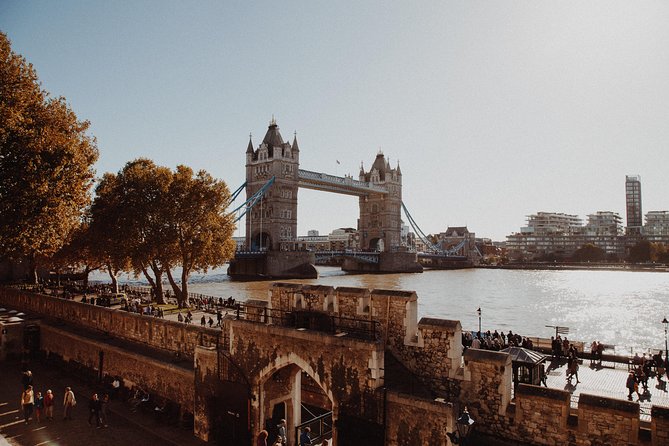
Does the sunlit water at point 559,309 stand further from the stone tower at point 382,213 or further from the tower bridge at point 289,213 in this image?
the stone tower at point 382,213

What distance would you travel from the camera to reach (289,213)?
289ft

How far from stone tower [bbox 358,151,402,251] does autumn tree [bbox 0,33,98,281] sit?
99068 millimetres

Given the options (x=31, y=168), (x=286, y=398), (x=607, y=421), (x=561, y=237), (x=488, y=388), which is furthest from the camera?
(x=561, y=237)

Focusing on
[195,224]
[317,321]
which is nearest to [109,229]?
[195,224]

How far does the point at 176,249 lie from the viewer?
29.5 metres

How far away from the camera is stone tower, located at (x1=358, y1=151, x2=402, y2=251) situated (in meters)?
117

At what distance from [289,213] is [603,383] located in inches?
2991

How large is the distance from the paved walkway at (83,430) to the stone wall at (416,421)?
673 centimetres

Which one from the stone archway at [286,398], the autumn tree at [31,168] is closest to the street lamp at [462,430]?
the stone archway at [286,398]

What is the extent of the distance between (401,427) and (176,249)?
23.5 metres

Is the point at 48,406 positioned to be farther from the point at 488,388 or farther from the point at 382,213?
the point at 382,213

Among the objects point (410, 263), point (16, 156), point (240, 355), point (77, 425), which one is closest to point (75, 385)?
point (77, 425)

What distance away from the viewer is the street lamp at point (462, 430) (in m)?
7.96

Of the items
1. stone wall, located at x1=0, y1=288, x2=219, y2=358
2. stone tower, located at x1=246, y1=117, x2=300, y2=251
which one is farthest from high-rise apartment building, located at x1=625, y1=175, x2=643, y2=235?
stone wall, located at x1=0, y1=288, x2=219, y2=358
